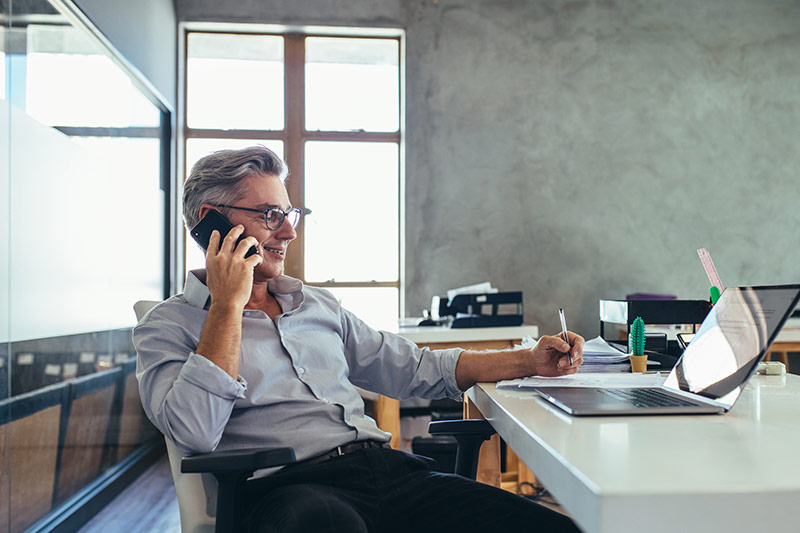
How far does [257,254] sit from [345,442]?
44cm

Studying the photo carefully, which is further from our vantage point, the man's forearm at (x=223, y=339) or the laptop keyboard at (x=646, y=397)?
the man's forearm at (x=223, y=339)

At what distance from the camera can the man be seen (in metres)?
1.09

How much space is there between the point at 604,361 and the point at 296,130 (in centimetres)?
323

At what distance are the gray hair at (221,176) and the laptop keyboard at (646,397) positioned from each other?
0.91m

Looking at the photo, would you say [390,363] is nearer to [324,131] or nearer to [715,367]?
[715,367]

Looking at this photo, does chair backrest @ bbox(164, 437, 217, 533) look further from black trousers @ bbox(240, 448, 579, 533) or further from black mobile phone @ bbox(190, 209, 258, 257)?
black mobile phone @ bbox(190, 209, 258, 257)

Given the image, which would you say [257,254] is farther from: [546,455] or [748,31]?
[748,31]

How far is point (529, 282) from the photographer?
4.17 metres

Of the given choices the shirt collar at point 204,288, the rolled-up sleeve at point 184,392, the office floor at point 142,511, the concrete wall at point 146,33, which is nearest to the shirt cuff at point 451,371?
the shirt collar at point 204,288

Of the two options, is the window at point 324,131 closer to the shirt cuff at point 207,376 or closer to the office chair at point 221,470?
Answer: the office chair at point 221,470

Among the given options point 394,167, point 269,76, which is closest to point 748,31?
point 394,167

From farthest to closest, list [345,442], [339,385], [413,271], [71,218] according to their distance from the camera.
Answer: [413,271]
[71,218]
[339,385]
[345,442]

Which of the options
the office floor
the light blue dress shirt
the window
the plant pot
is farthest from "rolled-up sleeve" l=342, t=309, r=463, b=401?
the window

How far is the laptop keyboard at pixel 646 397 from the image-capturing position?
0.96m
